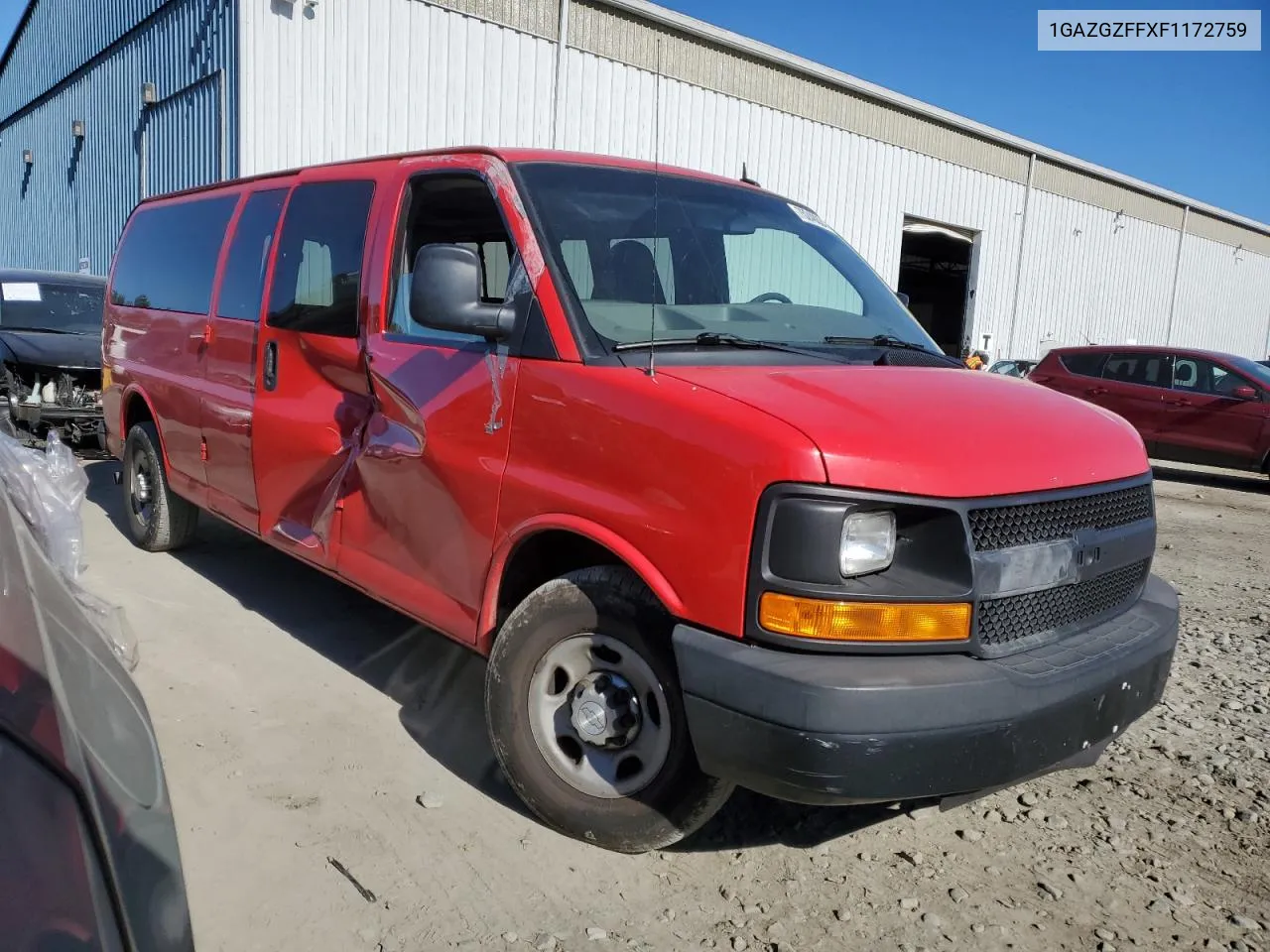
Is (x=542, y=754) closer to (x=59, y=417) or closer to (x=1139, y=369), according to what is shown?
(x=59, y=417)

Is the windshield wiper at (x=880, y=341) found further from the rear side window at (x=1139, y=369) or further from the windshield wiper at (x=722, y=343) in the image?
the rear side window at (x=1139, y=369)

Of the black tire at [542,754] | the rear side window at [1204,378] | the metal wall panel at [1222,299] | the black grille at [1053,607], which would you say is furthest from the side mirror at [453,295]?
the metal wall panel at [1222,299]

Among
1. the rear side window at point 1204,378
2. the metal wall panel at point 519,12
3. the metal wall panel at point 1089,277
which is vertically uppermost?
the metal wall panel at point 519,12

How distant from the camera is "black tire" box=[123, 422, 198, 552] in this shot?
18.0 ft

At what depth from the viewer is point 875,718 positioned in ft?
6.95

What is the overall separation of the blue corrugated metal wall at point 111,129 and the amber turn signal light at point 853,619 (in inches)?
444

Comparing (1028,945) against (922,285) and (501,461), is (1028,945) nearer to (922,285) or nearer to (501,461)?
(501,461)

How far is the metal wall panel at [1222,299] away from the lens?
30.4m

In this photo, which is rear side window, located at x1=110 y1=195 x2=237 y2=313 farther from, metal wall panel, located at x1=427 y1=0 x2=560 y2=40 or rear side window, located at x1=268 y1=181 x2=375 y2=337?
metal wall panel, located at x1=427 y1=0 x2=560 y2=40

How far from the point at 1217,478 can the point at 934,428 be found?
13.2 meters

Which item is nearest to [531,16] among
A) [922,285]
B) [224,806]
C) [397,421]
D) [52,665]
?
[397,421]

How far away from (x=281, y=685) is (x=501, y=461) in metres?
1.68

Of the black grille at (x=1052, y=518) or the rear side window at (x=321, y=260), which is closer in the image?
the black grille at (x=1052, y=518)

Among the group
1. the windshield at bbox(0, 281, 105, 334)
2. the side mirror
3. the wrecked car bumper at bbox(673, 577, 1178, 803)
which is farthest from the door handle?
the windshield at bbox(0, 281, 105, 334)
